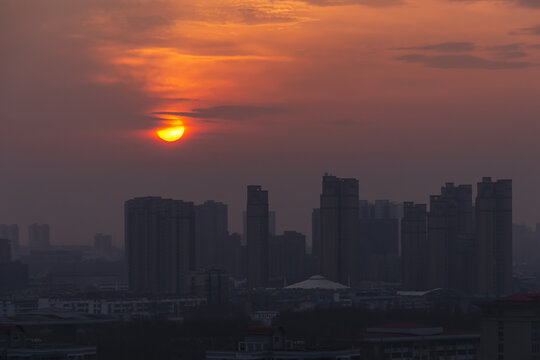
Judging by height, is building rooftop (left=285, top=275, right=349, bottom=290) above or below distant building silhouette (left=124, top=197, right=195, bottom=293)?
below

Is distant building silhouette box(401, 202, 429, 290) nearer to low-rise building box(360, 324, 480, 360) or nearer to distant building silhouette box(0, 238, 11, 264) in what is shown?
distant building silhouette box(0, 238, 11, 264)

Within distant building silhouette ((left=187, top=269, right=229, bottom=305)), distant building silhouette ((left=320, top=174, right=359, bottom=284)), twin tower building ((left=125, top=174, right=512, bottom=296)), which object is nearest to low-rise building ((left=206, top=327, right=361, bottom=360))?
distant building silhouette ((left=187, top=269, right=229, bottom=305))

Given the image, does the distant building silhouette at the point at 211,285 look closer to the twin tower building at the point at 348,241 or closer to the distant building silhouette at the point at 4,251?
the twin tower building at the point at 348,241

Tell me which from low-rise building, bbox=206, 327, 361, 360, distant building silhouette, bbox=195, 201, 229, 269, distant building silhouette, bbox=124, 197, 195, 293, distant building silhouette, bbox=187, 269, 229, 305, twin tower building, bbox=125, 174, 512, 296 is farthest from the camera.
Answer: distant building silhouette, bbox=195, 201, 229, 269

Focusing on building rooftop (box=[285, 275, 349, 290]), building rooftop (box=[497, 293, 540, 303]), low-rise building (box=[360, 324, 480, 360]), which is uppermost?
building rooftop (box=[497, 293, 540, 303])

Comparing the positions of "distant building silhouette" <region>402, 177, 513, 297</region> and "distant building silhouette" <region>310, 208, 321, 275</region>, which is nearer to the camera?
"distant building silhouette" <region>402, 177, 513, 297</region>

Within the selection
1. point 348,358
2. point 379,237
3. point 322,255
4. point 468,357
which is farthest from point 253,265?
point 348,358

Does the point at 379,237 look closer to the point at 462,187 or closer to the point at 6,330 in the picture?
the point at 462,187
